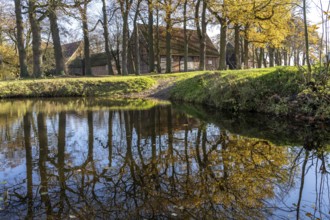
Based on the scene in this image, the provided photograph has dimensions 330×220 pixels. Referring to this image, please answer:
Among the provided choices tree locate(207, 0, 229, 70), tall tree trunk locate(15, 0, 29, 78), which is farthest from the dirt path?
tall tree trunk locate(15, 0, 29, 78)

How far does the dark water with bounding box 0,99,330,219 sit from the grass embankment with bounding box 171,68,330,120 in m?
0.87

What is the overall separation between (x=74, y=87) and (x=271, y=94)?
15171 millimetres

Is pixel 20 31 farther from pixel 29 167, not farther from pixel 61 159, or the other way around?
pixel 29 167

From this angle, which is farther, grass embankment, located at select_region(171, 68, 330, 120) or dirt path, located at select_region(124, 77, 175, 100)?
dirt path, located at select_region(124, 77, 175, 100)

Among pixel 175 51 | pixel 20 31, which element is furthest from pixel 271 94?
pixel 175 51

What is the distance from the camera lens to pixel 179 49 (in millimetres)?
40906

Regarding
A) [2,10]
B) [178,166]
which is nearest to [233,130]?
[178,166]

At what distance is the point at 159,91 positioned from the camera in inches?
856

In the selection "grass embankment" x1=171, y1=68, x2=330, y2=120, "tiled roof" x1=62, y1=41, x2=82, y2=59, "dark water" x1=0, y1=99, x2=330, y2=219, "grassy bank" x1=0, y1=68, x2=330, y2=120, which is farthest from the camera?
"tiled roof" x1=62, y1=41, x2=82, y2=59

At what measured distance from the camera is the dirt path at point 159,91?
21.0 meters

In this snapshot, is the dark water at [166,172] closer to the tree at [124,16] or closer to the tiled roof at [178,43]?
the tree at [124,16]

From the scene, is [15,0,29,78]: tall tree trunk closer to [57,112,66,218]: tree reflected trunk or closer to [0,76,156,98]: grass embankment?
[0,76,156,98]: grass embankment

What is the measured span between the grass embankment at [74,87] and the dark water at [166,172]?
13.5m

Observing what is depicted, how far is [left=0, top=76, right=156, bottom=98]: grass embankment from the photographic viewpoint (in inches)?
855
